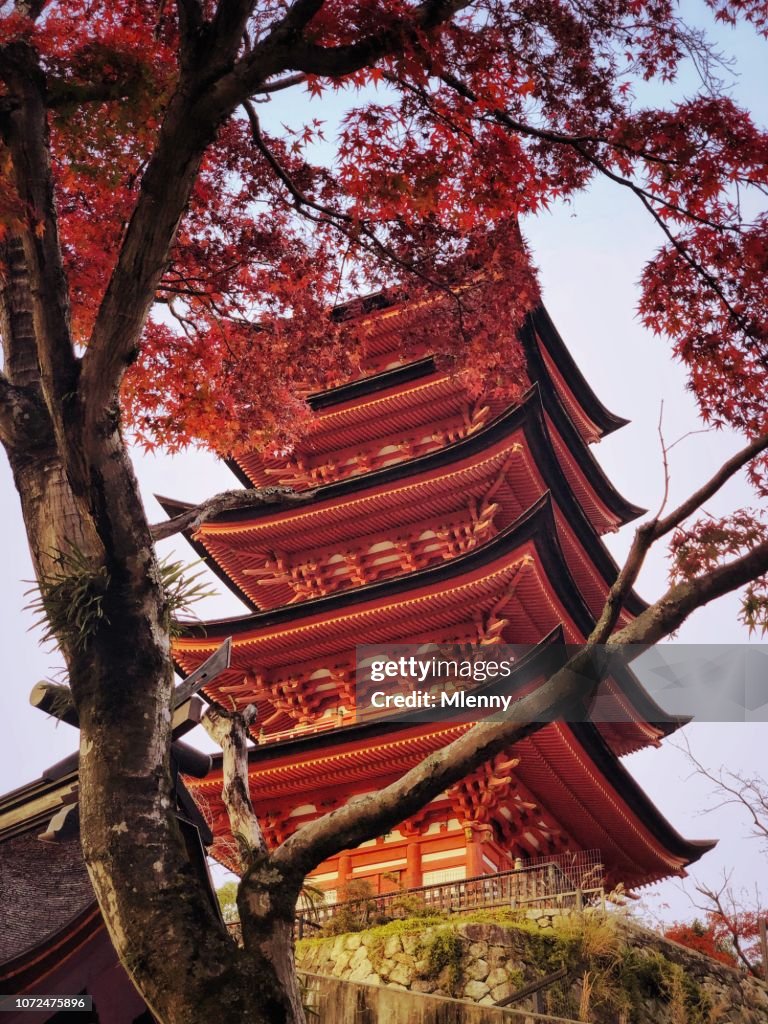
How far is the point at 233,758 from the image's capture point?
4668 mm

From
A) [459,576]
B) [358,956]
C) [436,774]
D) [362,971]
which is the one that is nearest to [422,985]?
[362,971]

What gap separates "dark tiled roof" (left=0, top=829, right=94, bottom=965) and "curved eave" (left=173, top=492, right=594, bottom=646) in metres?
6.66

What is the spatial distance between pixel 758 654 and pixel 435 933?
477 cm

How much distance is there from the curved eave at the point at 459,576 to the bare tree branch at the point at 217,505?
8.43 metres

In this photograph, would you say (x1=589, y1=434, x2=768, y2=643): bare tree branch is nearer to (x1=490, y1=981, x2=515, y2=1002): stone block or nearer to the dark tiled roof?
the dark tiled roof

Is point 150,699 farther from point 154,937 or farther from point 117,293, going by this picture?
point 117,293

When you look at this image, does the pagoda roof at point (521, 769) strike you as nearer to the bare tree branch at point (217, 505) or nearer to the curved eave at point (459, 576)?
the curved eave at point (459, 576)

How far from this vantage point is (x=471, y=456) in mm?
15945

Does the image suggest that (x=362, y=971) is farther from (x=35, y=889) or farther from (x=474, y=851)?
(x=35, y=889)

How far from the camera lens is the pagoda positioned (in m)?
14.0

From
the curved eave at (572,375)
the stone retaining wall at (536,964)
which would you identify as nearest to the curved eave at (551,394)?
the curved eave at (572,375)

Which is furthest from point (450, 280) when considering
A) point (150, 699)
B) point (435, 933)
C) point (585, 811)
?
point (585, 811)

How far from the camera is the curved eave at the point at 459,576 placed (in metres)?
13.9

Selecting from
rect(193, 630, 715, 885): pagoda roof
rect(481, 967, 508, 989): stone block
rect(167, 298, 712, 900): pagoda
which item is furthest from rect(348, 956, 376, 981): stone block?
rect(193, 630, 715, 885): pagoda roof
